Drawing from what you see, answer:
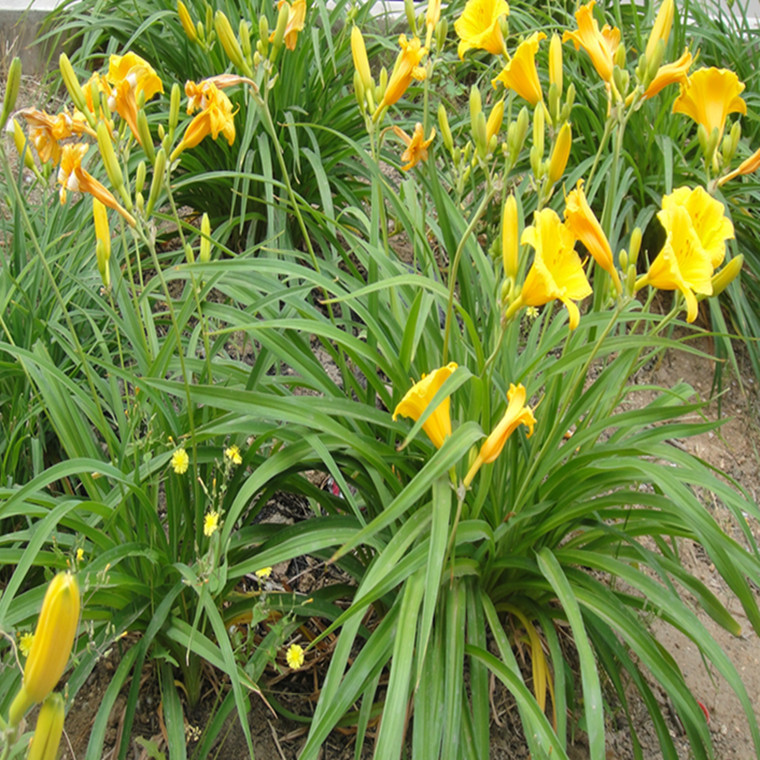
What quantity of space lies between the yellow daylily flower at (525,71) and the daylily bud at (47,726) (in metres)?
1.29

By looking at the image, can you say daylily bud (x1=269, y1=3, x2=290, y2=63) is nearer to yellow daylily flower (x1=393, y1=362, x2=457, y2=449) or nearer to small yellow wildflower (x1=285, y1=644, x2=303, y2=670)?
yellow daylily flower (x1=393, y1=362, x2=457, y2=449)

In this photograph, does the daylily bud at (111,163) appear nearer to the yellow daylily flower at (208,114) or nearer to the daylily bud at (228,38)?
the yellow daylily flower at (208,114)

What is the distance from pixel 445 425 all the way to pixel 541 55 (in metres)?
2.17

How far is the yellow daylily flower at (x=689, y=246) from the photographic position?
45.3 inches

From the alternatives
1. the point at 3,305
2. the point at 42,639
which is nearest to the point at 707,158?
the point at 42,639

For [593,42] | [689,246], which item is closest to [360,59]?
[593,42]

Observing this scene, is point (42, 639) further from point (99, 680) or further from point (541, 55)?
point (541, 55)

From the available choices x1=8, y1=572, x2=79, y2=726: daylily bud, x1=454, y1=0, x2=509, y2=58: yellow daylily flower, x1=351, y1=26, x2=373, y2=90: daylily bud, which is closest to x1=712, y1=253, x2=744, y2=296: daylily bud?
x1=454, y1=0, x2=509, y2=58: yellow daylily flower

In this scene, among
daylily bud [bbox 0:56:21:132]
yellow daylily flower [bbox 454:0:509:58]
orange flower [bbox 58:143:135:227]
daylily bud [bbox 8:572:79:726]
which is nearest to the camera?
daylily bud [bbox 8:572:79:726]

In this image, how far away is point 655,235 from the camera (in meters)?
2.92

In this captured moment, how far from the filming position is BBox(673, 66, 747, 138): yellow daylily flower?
149 centimetres

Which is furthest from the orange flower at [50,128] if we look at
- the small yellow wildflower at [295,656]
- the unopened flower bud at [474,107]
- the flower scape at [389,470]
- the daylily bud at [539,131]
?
the small yellow wildflower at [295,656]

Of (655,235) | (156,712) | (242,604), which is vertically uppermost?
(655,235)

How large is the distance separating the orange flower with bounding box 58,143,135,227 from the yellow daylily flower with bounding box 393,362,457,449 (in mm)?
518
